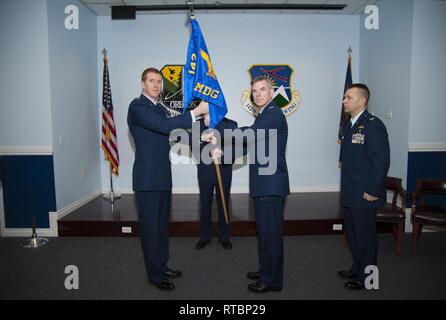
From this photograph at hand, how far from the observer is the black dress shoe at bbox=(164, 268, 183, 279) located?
2738 millimetres

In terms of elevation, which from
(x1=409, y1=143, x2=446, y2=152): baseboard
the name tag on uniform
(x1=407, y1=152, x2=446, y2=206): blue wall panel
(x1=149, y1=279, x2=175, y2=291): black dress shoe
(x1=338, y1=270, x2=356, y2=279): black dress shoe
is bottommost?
(x1=338, y1=270, x2=356, y2=279): black dress shoe

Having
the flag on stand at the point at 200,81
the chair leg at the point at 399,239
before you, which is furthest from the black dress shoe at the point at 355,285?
the flag on stand at the point at 200,81

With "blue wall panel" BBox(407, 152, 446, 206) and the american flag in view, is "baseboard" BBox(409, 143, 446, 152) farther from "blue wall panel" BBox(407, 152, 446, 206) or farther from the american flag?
the american flag

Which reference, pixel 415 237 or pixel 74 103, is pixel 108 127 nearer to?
pixel 74 103

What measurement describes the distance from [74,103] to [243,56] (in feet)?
8.89

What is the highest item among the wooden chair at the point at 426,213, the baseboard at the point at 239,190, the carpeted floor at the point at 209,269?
the wooden chair at the point at 426,213

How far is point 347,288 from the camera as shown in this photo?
254cm

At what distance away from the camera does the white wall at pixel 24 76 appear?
3652 millimetres

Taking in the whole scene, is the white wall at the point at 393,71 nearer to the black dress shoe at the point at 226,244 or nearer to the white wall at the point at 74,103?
the black dress shoe at the point at 226,244

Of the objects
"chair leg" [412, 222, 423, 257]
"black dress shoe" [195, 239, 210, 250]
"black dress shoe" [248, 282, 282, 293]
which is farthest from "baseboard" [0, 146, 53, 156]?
"chair leg" [412, 222, 423, 257]

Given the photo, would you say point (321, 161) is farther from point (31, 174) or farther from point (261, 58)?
point (31, 174)

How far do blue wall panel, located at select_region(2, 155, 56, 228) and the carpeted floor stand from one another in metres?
0.28

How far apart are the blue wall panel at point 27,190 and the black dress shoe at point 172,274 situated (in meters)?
1.98
